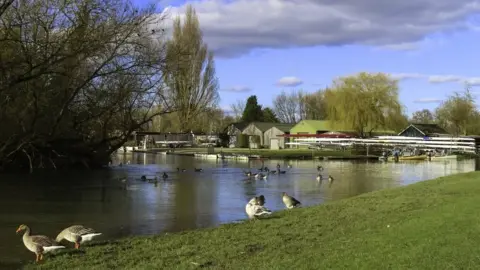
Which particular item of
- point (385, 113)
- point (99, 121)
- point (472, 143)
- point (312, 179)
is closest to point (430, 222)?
point (312, 179)

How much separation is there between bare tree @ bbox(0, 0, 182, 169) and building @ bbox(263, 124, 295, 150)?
203ft

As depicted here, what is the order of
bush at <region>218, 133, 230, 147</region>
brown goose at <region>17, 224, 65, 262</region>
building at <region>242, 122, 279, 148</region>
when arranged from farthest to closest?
building at <region>242, 122, 279, 148</region>
bush at <region>218, 133, 230, 147</region>
brown goose at <region>17, 224, 65, 262</region>

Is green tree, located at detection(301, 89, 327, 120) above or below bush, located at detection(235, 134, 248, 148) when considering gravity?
above

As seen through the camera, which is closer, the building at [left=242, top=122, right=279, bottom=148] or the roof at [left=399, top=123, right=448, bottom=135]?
the roof at [left=399, top=123, right=448, bottom=135]

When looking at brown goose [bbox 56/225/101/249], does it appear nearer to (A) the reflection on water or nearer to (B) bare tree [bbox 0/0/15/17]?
(A) the reflection on water

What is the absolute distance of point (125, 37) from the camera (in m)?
22.1

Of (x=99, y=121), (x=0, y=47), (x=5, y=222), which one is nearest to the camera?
(x=5, y=222)

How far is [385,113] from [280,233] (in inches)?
2882

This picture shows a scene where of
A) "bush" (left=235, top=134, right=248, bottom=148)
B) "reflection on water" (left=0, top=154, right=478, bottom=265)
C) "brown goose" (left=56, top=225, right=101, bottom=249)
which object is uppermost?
"bush" (left=235, top=134, right=248, bottom=148)

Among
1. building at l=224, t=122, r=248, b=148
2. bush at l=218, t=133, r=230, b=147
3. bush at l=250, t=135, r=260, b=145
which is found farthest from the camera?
building at l=224, t=122, r=248, b=148

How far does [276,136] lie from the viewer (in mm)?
102312

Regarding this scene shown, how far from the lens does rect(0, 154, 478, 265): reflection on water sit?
16031 millimetres

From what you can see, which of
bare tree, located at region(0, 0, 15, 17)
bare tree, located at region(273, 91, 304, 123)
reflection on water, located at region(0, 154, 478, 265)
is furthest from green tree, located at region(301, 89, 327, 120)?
bare tree, located at region(0, 0, 15, 17)

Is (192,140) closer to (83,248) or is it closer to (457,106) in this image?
(457,106)
